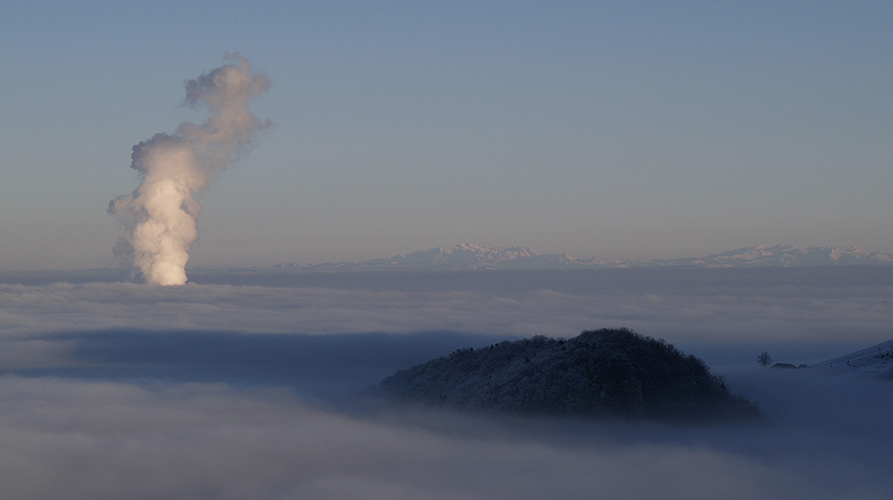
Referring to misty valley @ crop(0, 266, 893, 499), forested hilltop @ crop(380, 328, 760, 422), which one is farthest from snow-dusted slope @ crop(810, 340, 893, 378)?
forested hilltop @ crop(380, 328, 760, 422)

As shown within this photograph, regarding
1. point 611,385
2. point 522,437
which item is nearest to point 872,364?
point 611,385

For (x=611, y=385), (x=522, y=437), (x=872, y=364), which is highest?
(x=872, y=364)

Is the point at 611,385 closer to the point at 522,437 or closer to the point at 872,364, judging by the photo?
the point at 522,437

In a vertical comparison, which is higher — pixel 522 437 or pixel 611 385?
pixel 611 385

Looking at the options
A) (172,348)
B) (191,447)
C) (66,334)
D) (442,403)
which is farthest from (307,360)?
(442,403)

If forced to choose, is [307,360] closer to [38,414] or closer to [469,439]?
[38,414]

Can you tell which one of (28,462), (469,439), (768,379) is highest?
(768,379)

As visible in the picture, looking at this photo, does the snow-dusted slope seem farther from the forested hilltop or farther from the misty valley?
the forested hilltop

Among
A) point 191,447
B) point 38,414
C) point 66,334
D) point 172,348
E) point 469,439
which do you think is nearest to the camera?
point 469,439
